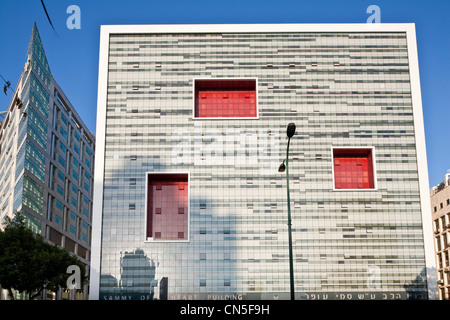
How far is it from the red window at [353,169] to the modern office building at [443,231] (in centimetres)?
4794

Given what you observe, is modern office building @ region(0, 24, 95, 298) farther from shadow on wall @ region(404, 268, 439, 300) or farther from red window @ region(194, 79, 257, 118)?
shadow on wall @ region(404, 268, 439, 300)

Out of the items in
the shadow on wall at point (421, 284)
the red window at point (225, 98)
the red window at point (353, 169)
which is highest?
the red window at point (225, 98)

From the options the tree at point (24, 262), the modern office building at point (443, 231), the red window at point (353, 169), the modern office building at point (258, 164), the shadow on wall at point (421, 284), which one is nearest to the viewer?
the shadow on wall at point (421, 284)

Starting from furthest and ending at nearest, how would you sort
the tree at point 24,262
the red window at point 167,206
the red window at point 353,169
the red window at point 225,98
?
the red window at point 225,98
the red window at point 353,169
the tree at point 24,262
the red window at point 167,206

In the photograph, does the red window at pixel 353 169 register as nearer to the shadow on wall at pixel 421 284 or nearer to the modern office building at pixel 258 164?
the modern office building at pixel 258 164

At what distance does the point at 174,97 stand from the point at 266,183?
477 inches

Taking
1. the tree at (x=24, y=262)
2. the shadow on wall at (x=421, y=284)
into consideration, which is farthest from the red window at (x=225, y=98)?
the shadow on wall at (x=421, y=284)

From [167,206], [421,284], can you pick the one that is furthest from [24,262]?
[421,284]

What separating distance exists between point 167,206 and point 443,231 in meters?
63.1

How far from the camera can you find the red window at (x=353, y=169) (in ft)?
164

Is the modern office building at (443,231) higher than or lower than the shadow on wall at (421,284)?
higher

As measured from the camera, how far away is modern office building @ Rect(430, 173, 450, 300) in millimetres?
91438

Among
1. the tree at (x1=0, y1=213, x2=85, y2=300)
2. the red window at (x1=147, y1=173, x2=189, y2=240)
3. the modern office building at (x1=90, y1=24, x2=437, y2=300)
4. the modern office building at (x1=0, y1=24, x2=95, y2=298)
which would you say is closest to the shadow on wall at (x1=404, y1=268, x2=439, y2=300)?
the modern office building at (x1=90, y1=24, x2=437, y2=300)

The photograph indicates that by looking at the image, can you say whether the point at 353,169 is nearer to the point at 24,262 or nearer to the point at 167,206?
the point at 167,206
